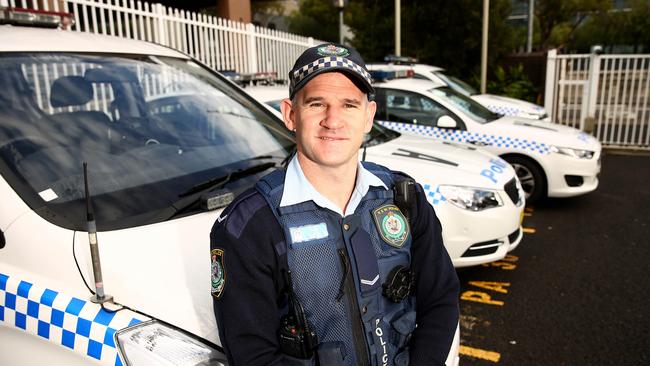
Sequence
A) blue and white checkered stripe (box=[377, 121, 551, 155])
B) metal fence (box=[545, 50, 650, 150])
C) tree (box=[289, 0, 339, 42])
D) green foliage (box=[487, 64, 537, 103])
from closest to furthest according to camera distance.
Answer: blue and white checkered stripe (box=[377, 121, 551, 155])
metal fence (box=[545, 50, 650, 150])
green foliage (box=[487, 64, 537, 103])
tree (box=[289, 0, 339, 42])

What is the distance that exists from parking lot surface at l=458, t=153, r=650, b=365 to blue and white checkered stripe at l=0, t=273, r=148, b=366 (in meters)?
2.10

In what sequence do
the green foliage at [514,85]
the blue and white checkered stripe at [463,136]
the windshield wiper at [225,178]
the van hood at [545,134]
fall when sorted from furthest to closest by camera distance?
the green foliage at [514,85] → the blue and white checkered stripe at [463,136] → the van hood at [545,134] → the windshield wiper at [225,178]

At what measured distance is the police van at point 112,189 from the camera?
4.74 feet

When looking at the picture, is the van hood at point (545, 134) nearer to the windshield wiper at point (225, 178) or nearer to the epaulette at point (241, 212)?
the windshield wiper at point (225, 178)

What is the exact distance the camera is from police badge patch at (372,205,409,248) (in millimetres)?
1437

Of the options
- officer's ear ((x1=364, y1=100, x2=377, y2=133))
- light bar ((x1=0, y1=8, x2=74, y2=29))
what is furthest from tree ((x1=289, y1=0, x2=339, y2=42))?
officer's ear ((x1=364, y1=100, x2=377, y2=133))

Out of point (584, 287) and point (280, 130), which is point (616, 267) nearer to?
point (584, 287)

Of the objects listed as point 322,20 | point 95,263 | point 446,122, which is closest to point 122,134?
point 95,263

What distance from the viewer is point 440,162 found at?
11.9 ft

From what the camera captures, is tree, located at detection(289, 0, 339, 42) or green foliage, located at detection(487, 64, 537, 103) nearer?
green foliage, located at detection(487, 64, 537, 103)

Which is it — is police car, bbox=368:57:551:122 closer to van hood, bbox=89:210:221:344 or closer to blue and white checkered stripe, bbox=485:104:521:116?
blue and white checkered stripe, bbox=485:104:521:116

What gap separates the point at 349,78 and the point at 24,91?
1.49 meters

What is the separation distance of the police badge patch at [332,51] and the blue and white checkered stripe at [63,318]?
2.93 ft

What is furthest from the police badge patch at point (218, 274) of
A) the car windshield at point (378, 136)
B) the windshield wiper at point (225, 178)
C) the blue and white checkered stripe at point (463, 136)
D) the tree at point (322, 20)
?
the tree at point (322, 20)
